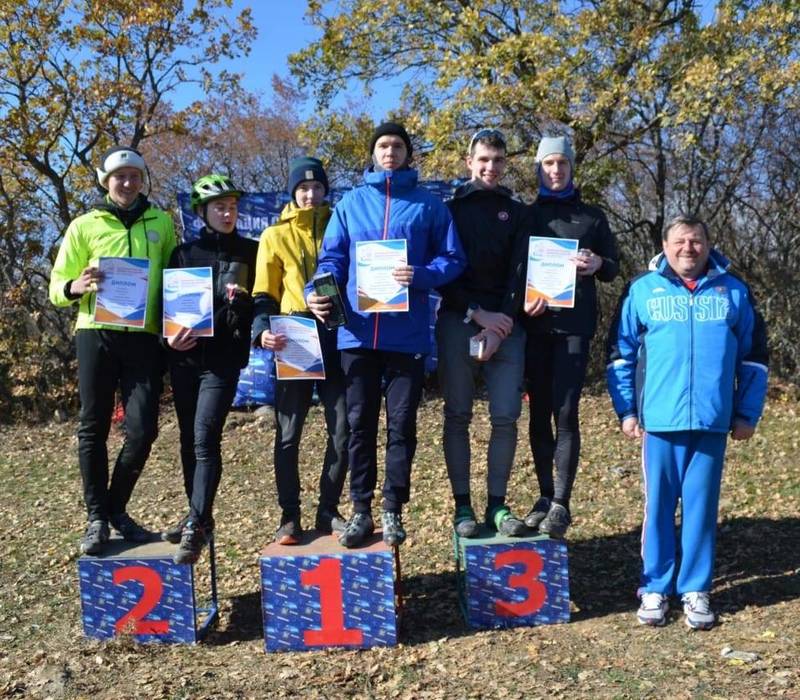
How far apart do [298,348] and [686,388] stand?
2.01 meters

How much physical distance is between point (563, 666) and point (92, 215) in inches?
134

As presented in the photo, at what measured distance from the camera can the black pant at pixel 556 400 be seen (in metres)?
4.57

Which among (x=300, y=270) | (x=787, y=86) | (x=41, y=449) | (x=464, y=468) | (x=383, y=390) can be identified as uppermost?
(x=787, y=86)

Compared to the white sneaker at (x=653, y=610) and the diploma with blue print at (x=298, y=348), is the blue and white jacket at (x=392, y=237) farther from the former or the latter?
the white sneaker at (x=653, y=610)

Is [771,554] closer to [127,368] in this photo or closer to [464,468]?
[464,468]

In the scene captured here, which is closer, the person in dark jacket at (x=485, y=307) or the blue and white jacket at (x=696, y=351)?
the blue and white jacket at (x=696, y=351)

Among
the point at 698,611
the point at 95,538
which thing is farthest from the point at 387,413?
the point at 698,611

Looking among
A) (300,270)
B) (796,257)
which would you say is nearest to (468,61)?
(796,257)

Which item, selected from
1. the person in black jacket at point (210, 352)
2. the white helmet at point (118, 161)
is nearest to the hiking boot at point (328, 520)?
the person in black jacket at point (210, 352)

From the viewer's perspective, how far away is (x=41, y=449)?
10.5 metres

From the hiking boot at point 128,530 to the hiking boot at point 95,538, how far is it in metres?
0.12

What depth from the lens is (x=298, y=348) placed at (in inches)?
179

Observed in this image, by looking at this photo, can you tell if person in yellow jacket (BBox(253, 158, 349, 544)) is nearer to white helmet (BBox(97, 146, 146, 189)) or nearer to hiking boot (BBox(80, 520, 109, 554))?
white helmet (BBox(97, 146, 146, 189))

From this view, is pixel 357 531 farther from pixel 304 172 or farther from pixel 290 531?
pixel 304 172
